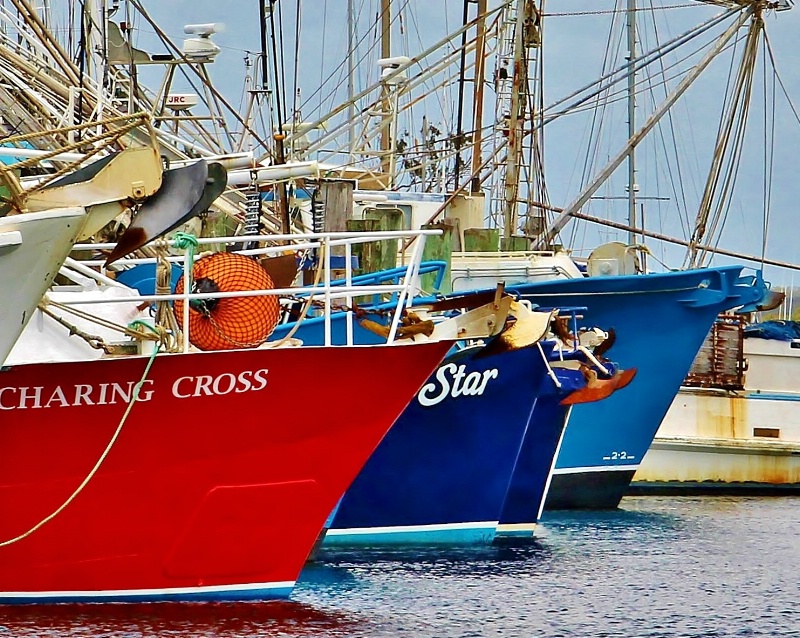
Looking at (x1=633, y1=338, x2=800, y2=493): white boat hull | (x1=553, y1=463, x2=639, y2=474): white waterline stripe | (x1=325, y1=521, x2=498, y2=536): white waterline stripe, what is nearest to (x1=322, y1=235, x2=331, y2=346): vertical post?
(x1=325, y1=521, x2=498, y2=536): white waterline stripe

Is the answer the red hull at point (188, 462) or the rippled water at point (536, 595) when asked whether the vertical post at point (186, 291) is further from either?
the rippled water at point (536, 595)

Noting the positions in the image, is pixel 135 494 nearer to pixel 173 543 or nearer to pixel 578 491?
pixel 173 543

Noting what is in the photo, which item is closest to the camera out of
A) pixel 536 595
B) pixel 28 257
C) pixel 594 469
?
pixel 28 257

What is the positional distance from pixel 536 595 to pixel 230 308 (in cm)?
383

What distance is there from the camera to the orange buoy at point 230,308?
1012 cm

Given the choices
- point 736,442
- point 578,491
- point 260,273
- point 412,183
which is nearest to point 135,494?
point 260,273

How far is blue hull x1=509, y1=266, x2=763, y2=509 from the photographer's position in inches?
677

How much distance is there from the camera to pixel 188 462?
32.6 feet

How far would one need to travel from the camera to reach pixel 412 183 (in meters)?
25.5

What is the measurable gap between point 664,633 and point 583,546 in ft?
13.4

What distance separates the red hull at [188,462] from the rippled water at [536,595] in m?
0.28

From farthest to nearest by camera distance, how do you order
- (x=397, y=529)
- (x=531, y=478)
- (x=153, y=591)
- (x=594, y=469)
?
(x=594, y=469)
(x=531, y=478)
(x=397, y=529)
(x=153, y=591)

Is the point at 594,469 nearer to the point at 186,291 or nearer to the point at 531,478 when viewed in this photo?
the point at 531,478

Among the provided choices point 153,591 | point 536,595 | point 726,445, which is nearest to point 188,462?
point 153,591
